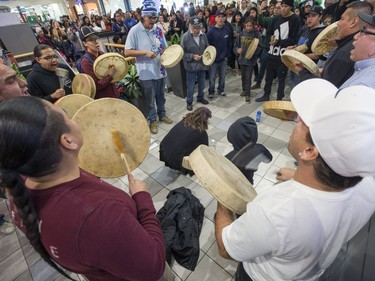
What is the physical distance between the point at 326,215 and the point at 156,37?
335 cm

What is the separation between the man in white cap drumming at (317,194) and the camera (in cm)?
57

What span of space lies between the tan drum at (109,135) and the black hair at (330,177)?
105 centimetres

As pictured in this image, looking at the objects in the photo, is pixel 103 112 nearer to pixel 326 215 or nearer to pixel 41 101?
pixel 41 101

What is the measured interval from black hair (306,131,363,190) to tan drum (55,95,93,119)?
1918 mm

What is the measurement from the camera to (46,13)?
1578 centimetres

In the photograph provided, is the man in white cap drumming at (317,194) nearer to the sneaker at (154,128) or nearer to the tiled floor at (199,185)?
the tiled floor at (199,185)

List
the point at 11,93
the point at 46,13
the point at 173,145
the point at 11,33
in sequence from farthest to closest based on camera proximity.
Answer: the point at 46,13 < the point at 11,33 < the point at 173,145 < the point at 11,93

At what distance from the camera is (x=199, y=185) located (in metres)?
2.57

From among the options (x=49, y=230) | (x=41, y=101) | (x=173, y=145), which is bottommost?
(x=173, y=145)

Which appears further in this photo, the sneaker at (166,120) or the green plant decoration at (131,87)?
the sneaker at (166,120)

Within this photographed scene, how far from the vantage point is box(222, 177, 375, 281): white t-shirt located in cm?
67

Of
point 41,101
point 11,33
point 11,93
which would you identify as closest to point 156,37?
point 11,93

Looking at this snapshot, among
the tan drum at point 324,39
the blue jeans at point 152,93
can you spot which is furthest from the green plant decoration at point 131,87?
the tan drum at point 324,39

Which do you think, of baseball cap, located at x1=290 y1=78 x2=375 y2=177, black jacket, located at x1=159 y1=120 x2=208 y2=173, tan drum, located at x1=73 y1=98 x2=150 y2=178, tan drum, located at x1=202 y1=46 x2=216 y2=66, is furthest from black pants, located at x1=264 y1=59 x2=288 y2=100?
baseball cap, located at x1=290 y1=78 x2=375 y2=177
